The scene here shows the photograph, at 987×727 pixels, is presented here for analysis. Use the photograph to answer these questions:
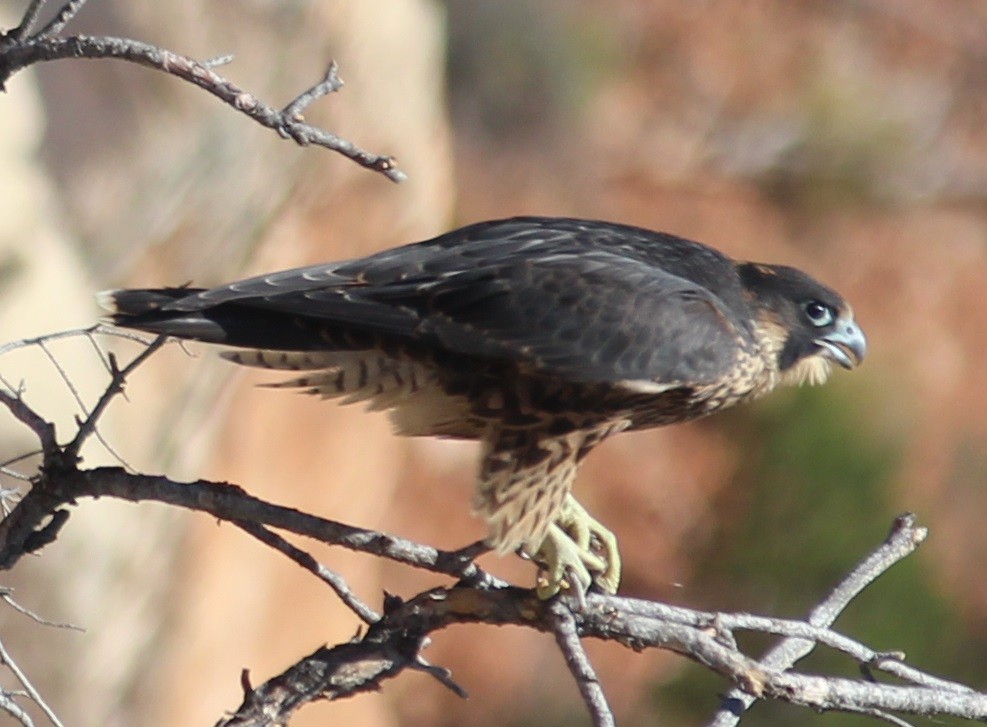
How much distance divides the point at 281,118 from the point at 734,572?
27.0 ft

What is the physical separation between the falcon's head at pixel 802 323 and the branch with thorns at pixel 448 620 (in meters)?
0.94

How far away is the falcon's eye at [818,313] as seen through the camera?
386 centimetres

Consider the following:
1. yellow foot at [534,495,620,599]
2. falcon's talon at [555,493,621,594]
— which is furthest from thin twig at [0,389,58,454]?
falcon's talon at [555,493,621,594]

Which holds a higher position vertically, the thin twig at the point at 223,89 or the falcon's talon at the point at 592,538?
the falcon's talon at the point at 592,538

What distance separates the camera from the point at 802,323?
12.6 feet

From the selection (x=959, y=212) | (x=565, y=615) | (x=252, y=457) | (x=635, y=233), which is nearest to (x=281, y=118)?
(x=565, y=615)

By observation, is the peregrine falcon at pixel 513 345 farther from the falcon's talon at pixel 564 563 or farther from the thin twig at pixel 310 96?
the thin twig at pixel 310 96

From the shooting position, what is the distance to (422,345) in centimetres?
331

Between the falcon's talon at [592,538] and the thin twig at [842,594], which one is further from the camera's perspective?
the falcon's talon at [592,538]

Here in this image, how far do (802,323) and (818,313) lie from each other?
7 centimetres

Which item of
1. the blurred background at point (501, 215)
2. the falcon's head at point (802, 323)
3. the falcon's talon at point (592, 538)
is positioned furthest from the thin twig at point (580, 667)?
the blurred background at point (501, 215)

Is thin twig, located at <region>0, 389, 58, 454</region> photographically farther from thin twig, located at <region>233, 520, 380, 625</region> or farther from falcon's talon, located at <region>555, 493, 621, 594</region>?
falcon's talon, located at <region>555, 493, 621, 594</region>

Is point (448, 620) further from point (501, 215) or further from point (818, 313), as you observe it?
point (501, 215)

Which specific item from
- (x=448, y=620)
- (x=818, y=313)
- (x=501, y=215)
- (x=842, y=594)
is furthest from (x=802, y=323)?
(x=501, y=215)
